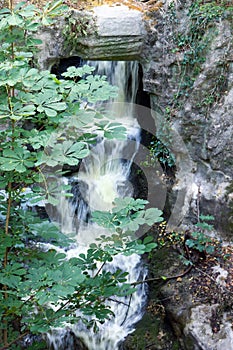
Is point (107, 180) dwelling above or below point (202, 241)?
below

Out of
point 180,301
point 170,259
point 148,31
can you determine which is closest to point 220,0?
point 148,31

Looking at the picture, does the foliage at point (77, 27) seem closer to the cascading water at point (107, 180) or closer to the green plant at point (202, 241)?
the cascading water at point (107, 180)

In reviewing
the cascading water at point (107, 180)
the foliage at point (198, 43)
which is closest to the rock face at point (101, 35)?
the foliage at point (198, 43)

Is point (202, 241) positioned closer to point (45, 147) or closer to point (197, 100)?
point (197, 100)

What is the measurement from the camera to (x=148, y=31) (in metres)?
4.51

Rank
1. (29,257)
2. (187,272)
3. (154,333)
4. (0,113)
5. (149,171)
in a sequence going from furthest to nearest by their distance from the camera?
(149,171), (187,272), (154,333), (29,257), (0,113)

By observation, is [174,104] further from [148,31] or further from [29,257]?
[29,257]

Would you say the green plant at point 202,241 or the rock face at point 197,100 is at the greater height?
the rock face at point 197,100

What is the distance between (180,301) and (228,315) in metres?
0.46

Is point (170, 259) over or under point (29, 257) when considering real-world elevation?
under

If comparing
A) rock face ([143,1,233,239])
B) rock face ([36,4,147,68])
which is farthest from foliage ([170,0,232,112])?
rock face ([36,4,147,68])

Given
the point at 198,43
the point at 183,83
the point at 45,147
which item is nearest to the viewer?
the point at 45,147

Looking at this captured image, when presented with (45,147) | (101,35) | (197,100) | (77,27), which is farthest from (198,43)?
(45,147)

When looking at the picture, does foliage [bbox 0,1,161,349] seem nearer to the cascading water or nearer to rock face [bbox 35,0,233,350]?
rock face [bbox 35,0,233,350]
